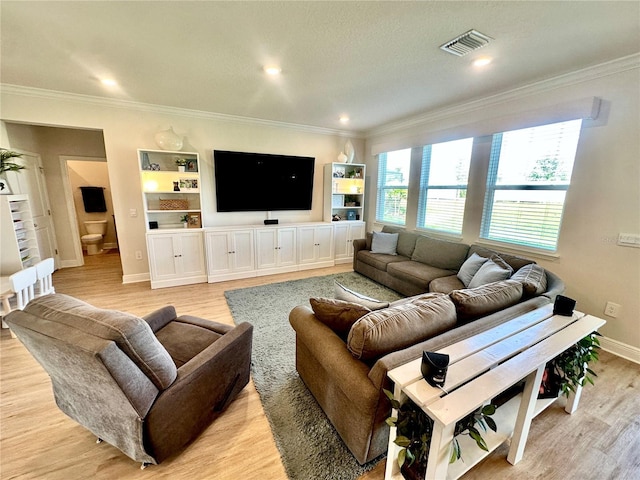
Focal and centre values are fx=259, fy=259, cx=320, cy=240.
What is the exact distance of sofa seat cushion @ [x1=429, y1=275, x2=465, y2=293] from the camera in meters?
2.86

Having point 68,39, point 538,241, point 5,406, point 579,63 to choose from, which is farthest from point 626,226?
point 5,406

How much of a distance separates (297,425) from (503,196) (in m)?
3.37

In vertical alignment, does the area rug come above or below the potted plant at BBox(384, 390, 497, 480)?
below

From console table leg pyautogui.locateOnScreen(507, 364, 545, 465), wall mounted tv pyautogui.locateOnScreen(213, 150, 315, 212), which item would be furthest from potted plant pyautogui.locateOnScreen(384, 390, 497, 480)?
wall mounted tv pyautogui.locateOnScreen(213, 150, 315, 212)

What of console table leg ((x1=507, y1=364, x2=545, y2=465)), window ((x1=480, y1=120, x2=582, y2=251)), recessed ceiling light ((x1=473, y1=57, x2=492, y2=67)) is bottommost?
console table leg ((x1=507, y1=364, x2=545, y2=465))

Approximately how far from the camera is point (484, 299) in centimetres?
164

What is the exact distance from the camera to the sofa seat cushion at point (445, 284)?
286cm

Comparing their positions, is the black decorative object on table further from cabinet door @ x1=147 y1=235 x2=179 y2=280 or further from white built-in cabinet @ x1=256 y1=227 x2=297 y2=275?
cabinet door @ x1=147 y1=235 x2=179 y2=280

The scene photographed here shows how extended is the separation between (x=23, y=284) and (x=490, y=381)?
3757 millimetres

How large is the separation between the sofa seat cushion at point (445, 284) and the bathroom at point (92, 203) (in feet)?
22.1

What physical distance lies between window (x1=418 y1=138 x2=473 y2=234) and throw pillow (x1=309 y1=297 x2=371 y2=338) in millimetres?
2952

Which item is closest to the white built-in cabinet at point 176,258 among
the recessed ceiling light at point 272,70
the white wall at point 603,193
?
the recessed ceiling light at point 272,70

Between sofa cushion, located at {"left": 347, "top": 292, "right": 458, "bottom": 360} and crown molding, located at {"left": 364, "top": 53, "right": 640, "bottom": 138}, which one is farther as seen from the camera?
crown molding, located at {"left": 364, "top": 53, "right": 640, "bottom": 138}

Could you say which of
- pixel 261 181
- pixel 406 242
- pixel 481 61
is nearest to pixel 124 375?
pixel 481 61
